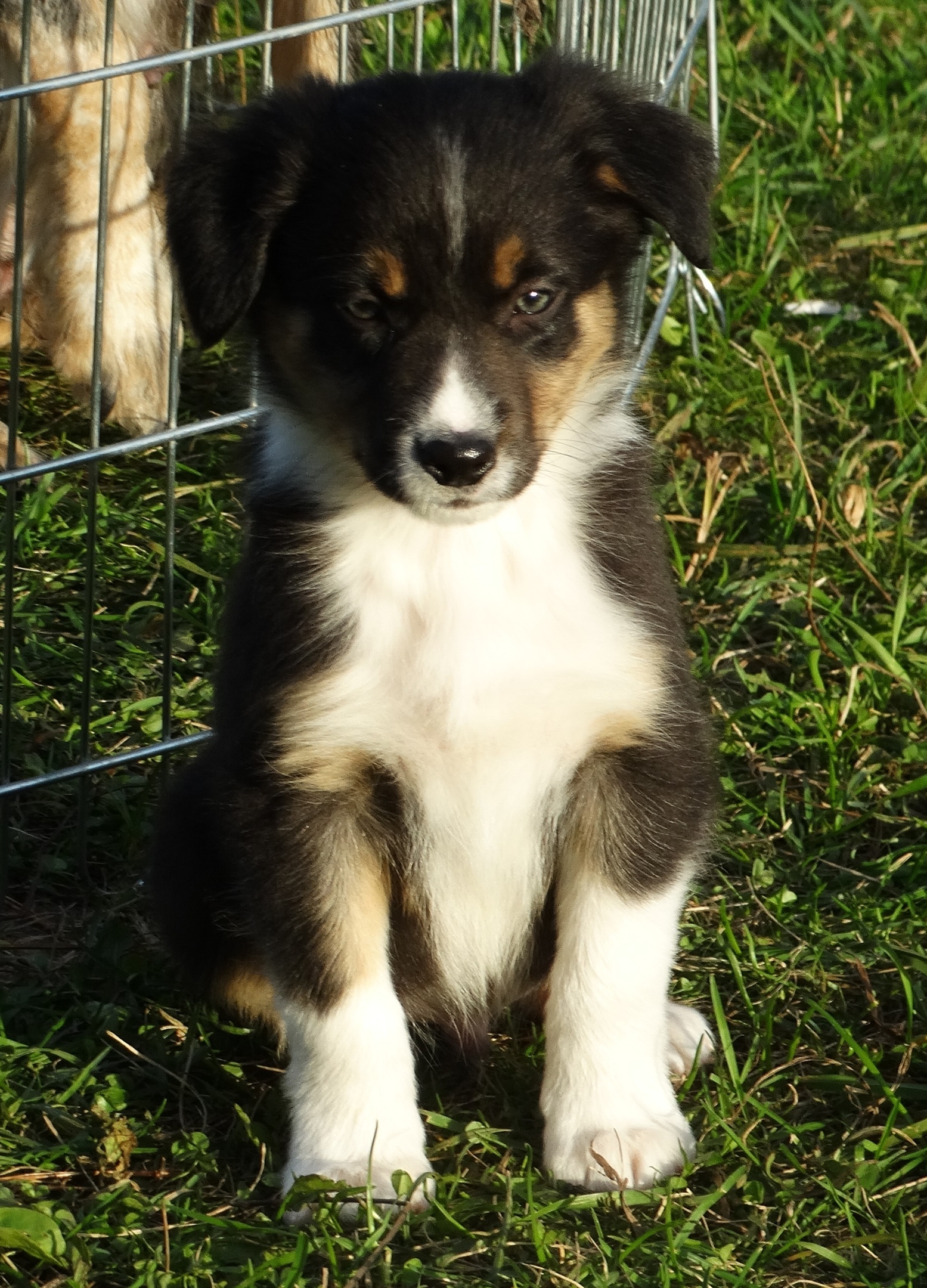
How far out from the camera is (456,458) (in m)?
2.47

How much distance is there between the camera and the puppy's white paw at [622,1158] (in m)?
2.71

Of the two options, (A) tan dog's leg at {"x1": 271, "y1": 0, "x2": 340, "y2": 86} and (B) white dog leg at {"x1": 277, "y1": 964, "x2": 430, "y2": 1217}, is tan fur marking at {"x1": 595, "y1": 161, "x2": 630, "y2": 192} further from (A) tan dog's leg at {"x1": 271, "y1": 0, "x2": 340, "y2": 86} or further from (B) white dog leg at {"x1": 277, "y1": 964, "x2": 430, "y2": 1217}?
(A) tan dog's leg at {"x1": 271, "y1": 0, "x2": 340, "y2": 86}

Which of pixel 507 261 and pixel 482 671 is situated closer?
pixel 507 261

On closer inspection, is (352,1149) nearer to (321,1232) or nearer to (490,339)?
(321,1232)

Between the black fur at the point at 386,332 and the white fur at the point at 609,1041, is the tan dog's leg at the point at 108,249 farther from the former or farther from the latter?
the white fur at the point at 609,1041

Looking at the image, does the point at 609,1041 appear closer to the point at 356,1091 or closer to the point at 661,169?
the point at 356,1091

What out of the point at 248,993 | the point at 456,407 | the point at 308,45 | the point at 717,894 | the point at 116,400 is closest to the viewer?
the point at 456,407

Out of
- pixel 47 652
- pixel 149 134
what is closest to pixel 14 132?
pixel 149 134

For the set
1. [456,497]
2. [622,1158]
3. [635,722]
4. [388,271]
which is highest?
[388,271]

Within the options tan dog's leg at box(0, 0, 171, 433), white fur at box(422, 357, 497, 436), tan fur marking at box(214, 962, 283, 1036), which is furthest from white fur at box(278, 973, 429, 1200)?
tan dog's leg at box(0, 0, 171, 433)

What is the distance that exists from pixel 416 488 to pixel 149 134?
2.65m

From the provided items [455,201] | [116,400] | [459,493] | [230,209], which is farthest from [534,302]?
[116,400]

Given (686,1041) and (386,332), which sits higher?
(386,332)

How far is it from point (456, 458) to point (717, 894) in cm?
130
